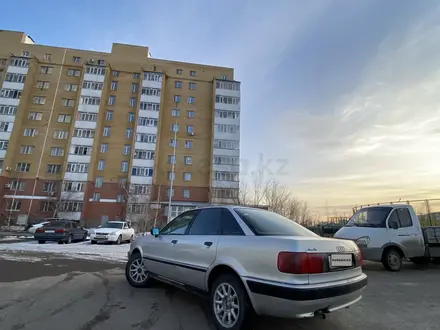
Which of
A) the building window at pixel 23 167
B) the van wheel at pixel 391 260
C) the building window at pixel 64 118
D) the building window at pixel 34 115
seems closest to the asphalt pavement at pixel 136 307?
the van wheel at pixel 391 260

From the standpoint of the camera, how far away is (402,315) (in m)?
3.95

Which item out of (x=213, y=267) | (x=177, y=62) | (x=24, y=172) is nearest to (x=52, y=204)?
(x=24, y=172)

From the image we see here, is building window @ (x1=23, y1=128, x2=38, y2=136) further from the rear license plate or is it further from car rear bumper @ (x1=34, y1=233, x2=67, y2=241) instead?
the rear license plate

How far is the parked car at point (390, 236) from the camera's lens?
25.2 feet

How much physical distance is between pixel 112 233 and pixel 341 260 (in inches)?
611

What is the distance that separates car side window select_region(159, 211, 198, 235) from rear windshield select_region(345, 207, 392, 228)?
6613mm

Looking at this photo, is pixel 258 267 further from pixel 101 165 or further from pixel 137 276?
pixel 101 165

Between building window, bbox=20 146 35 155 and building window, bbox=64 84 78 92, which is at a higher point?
building window, bbox=64 84 78 92

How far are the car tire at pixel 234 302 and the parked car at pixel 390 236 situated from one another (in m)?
6.40

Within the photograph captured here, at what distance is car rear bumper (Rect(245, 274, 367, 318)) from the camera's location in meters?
2.56

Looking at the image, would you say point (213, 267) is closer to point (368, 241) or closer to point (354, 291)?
point (354, 291)

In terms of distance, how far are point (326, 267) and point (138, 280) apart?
3.81 metres

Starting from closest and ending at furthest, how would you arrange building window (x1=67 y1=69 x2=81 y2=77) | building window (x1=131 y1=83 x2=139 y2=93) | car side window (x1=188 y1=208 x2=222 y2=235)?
car side window (x1=188 y1=208 x2=222 y2=235), building window (x1=67 y1=69 x2=81 y2=77), building window (x1=131 y1=83 x2=139 y2=93)

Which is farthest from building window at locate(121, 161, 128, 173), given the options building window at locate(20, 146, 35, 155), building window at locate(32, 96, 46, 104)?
building window at locate(32, 96, 46, 104)
